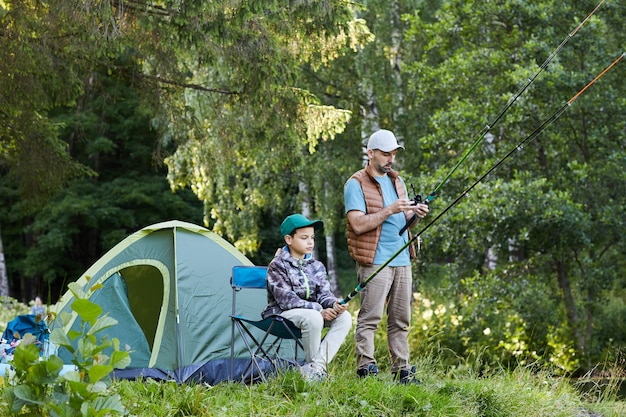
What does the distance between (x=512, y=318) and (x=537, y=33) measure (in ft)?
10.1

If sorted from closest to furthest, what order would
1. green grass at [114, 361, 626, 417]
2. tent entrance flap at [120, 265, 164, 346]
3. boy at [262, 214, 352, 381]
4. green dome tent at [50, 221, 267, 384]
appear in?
green grass at [114, 361, 626, 417]
boy at [262, 214, 352, 381]
green dome tent at [50, 221, 267, 384]
tent entrance flap at [120, 265, 164, 346]

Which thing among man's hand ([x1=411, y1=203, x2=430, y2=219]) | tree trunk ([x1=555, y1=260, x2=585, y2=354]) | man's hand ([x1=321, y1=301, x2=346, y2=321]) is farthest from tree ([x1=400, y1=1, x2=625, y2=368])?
man's hand ([x1=321, y1=301, x2=346, y2=321])

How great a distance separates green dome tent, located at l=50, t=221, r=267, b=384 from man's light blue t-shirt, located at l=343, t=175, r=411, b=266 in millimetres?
1515

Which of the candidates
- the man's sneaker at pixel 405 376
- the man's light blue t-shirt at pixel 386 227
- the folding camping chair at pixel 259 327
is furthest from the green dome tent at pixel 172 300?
the man's light blue t-shirt at pixel 386 227

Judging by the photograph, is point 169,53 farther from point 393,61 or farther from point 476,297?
point 393,61

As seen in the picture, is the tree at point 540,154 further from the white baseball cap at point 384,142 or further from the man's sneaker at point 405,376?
the white baseball cap at point 384,142

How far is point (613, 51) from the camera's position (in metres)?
9.32

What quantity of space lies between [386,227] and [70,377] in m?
2.21

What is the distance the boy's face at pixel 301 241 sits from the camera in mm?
4992

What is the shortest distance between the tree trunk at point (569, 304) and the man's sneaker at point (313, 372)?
17.9 ft

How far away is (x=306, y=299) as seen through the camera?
500 cm

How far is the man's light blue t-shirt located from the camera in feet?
16.0

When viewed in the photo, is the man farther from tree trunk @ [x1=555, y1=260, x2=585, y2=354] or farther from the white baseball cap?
tree trunk @ [x1=555, y1=260, x2=585, y2=354]

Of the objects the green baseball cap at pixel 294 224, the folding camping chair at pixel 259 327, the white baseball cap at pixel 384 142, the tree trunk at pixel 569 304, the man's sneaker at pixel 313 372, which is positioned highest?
the white baseball cap at pixel 384 142
